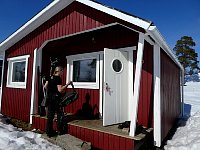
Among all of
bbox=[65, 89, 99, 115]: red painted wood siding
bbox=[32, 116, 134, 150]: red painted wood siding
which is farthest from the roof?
bbox=[65, 89, 99, 115]: red painted wood siding

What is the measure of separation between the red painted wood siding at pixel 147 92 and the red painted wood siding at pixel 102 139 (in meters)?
1.17

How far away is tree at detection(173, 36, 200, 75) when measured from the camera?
96.0 ft

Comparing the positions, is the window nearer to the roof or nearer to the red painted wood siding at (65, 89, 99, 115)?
the roof

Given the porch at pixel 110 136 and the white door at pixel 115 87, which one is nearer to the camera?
the porch at pixel 110 136

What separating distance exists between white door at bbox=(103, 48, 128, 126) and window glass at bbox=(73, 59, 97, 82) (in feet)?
4.01

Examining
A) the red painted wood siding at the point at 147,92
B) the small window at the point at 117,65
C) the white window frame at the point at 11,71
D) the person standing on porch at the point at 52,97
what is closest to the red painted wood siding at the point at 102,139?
the person standing on porch at the point at 52,97

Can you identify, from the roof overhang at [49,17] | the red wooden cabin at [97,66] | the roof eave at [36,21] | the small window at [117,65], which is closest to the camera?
the roof overhang at [49,17]

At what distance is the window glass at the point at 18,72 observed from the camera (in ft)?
22.8

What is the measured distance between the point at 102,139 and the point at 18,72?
4662 mm

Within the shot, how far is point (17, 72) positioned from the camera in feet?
23.9

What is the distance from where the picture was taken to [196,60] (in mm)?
29656

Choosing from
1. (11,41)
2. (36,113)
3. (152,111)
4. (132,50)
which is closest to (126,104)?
(152,111)

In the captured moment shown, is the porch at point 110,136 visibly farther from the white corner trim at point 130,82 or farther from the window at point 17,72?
the window at point 17,72

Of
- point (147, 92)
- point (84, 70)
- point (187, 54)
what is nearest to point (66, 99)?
point (84, 70)
